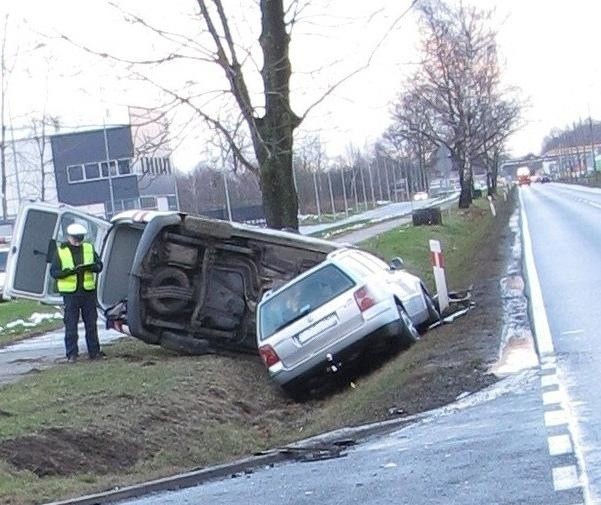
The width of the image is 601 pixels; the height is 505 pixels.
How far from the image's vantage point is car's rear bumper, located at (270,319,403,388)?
13.8 m

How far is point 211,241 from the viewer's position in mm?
15664

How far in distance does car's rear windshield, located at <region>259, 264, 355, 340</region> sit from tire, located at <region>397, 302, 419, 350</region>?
0.80 meters

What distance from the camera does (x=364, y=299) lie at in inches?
553

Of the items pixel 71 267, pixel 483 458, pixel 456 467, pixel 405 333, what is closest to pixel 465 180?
pixel 405 333

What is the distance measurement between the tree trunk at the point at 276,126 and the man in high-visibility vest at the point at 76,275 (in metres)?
5.87

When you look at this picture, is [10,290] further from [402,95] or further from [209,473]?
[402,95]

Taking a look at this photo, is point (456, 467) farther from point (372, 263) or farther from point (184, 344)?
point (184, 344)

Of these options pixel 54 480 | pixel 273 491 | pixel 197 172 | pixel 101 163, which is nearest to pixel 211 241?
pixel 54 480

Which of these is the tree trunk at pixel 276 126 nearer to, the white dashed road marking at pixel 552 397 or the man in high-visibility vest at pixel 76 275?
the man in high-visibility vest at pixel 76 275

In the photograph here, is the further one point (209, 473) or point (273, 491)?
point (209, 473)

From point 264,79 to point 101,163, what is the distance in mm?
30129

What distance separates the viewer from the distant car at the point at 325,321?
1380cm

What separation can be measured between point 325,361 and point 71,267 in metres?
3.49

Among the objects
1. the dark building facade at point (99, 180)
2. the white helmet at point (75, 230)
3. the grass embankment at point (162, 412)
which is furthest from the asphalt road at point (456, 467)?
the dark building facade at point (99, 180)
